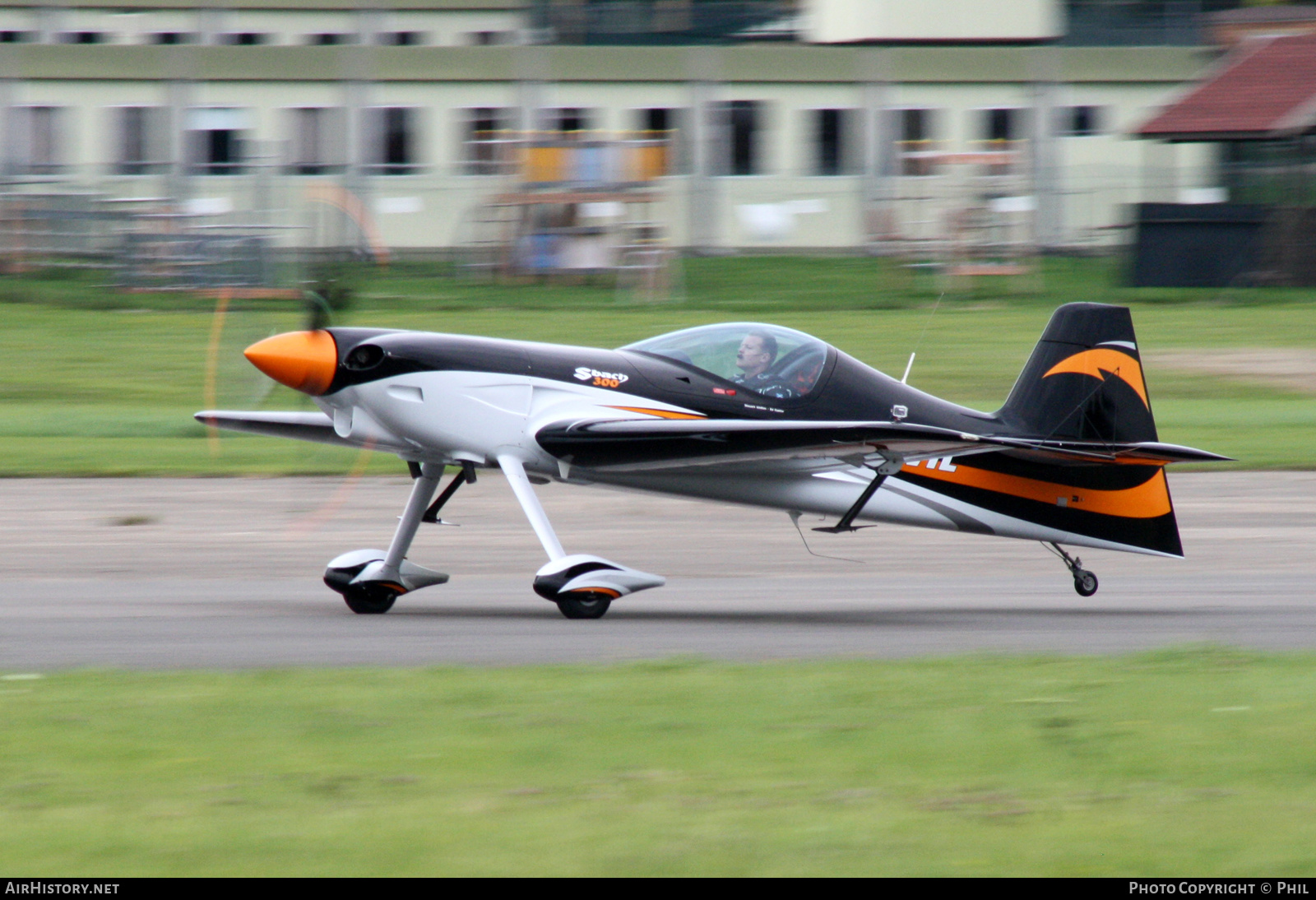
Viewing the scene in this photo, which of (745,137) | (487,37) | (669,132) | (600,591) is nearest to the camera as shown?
(600,591)

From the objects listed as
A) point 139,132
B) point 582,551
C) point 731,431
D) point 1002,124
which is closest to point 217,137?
point 139,132

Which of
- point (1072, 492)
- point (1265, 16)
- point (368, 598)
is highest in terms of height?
point (1265, 16)

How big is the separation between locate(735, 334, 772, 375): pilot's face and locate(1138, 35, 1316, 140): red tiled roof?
2478cm

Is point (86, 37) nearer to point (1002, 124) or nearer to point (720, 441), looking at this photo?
point (1002, 124)

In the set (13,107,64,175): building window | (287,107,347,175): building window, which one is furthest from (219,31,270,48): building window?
(13,107,64,175): building window

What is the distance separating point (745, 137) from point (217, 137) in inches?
496

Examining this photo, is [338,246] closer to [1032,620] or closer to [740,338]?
[740,338]

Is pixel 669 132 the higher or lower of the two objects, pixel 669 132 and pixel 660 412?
the higher

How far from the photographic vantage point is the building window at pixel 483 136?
36156 millimetres


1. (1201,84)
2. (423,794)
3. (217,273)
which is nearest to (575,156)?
(217,273)

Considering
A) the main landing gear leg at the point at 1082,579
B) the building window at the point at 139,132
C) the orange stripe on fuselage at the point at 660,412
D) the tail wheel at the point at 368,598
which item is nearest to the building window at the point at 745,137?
the building window at the point at 139,132

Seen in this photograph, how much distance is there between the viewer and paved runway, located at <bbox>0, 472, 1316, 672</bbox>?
30.6 ft

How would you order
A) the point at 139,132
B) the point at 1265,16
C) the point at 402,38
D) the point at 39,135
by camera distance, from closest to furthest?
the point at 39,135 → the point at 139,132 → the point at 1265,16 → the point at 402,38

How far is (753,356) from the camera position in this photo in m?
10.6
